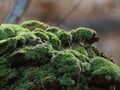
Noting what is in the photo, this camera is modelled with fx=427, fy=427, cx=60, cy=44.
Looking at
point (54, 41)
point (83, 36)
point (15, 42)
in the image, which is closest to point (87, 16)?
point (83, 36)

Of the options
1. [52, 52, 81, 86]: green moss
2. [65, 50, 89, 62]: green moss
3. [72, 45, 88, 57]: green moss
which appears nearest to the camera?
[52, 52, 81, 86]: green moss

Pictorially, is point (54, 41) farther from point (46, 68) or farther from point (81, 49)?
point (46, 68)

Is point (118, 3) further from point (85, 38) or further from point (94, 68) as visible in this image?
point (94, 68)

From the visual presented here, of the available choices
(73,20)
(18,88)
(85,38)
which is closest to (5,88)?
(18,88)

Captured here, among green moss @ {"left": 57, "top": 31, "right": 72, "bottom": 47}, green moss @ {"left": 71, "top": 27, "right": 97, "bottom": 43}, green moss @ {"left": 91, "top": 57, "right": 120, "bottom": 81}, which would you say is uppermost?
green moss @ {"left": 71, "top": 27, "right": 97, "bottom": 43}

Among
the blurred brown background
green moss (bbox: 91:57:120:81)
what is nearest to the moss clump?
green moss (bbox: 91:57:120:81)

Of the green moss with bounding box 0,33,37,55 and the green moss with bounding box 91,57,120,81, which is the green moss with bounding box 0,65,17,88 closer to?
the green moss with bounding box 0,33,37,55
